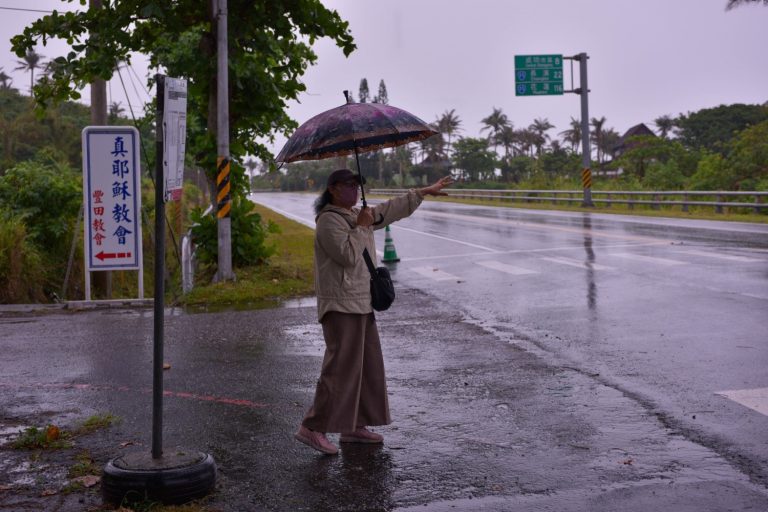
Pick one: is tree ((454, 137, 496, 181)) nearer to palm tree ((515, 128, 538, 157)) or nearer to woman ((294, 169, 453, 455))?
palm tree ((515, 128, 538, 157))

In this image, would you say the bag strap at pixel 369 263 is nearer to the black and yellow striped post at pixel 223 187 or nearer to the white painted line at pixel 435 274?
the black and yellow striped post at pixel 223 187

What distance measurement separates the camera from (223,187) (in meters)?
14.0

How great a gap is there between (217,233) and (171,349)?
5.68 m

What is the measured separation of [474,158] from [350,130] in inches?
3672

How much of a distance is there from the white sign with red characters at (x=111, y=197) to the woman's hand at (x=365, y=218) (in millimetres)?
8379

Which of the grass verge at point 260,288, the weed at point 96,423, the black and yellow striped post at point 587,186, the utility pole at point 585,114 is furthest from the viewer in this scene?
the utility pole at point 585,114

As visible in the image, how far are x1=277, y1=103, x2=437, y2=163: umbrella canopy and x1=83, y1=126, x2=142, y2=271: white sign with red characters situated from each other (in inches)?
306

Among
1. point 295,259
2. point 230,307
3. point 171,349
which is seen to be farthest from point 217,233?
point 171,349

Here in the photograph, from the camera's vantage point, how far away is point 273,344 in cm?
963

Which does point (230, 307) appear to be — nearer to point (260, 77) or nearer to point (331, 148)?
point (260, 77)

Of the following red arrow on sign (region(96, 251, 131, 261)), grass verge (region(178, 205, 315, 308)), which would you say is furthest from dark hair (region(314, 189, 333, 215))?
red arrow on sign (region(96, 251, 131, 261))

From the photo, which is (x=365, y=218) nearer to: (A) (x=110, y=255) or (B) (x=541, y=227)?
(A) (x=110, y=255)

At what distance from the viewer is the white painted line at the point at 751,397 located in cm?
628

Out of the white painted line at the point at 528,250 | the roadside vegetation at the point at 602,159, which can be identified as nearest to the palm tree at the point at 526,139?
the roadside vegetation at the point at 602,159
